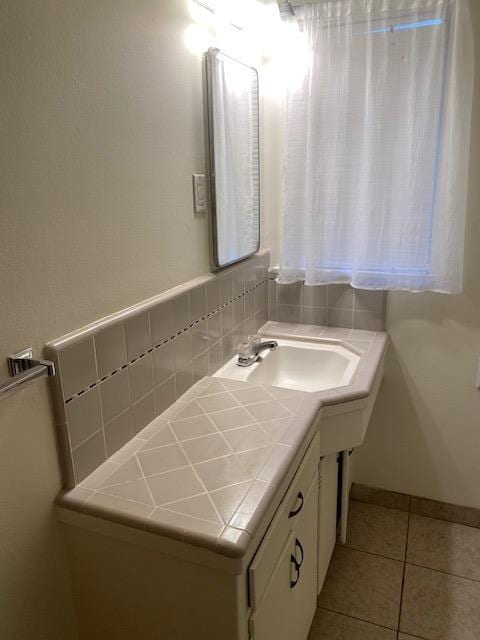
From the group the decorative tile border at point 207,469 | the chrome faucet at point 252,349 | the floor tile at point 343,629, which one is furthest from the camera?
the chrome faucet at point 252,349

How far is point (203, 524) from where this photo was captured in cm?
97

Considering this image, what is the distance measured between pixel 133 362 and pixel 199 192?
624 mm

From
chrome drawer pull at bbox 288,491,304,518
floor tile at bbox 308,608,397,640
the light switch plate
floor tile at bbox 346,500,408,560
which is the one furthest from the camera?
floor tile at bbox 346,500,408,560

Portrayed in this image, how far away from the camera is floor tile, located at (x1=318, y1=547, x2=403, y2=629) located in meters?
1.82

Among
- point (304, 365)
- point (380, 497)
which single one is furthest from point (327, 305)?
point (380, 497)

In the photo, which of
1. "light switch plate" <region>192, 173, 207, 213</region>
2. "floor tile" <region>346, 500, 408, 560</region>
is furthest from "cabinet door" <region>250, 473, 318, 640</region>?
"light switch plate" <region>192, 173, 207, 213</region>

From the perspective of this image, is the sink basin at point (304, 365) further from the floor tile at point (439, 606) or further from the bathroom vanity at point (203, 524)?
the floor tile at point (439, 606)

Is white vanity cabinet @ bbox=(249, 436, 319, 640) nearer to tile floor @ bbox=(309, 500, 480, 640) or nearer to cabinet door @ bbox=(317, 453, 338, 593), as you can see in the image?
cabinet door @ bbox=(317, 453, 338, 593)

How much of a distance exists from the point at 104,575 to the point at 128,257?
2.47 feet

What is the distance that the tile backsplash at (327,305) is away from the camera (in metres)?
2.13

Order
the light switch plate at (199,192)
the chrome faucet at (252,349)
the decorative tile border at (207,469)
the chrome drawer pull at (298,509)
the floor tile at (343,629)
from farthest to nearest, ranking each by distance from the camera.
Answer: the chrome faucet at (252,349), the floor tile at (343,629), the light switch plate at (199,192), the chrome drawer pull at (298,509), the decorative tile border at (207,469)

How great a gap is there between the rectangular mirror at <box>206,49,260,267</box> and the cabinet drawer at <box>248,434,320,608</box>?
0.75m

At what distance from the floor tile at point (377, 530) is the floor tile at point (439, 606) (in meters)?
0.13

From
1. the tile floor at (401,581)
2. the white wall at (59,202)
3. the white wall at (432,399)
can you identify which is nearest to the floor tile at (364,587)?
the tile floor at (401,581)
